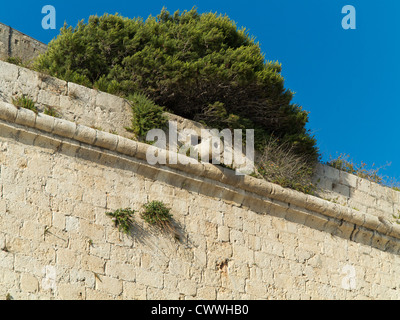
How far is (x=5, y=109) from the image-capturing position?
7.73m

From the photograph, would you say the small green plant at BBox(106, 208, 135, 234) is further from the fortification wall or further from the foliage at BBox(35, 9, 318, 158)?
the foliage at BBox(35, 9, 318, 158)

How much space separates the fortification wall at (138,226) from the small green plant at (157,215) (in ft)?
0.24

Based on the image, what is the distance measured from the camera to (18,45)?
1227cm

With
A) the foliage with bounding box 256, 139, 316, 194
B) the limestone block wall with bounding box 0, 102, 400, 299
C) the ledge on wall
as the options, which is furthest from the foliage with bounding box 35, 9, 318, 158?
the limestone block wall with bounding box 0, 102, 400, 299

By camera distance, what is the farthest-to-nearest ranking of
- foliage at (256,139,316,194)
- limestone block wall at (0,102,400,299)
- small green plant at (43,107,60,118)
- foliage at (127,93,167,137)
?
1. foliage at (256,139,316,194)
2. foliage at (127,93,167,137)
3. small green plant at (43,107,60,118)
4. limestone block wall at (0,102,400,299)

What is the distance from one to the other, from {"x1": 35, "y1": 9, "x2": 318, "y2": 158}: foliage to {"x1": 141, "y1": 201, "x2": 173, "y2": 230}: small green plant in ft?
5.49

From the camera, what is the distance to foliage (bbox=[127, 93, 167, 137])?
344 inches

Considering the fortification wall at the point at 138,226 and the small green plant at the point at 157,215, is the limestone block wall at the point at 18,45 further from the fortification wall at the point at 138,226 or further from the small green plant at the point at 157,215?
the small green plant at the point at 157,215

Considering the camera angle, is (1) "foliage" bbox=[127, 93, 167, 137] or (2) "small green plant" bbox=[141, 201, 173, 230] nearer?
(2) "small green plant" bbox=[141, 201, 173, 230]

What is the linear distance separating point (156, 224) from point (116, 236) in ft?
1.75

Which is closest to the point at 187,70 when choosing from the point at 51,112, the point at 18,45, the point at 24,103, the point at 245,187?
the point at 245,187

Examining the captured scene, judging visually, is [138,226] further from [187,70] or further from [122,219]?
[187,70]
